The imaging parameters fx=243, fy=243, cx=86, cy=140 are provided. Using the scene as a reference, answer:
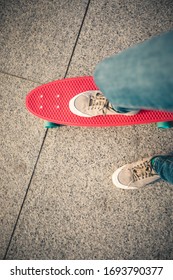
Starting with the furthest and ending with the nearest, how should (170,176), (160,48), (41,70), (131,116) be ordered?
(41,70)
(131,116)
(170,176)
(160,48)

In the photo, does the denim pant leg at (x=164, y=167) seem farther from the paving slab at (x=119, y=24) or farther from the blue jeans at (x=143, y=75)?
the paving slab at (x=119, y=24)

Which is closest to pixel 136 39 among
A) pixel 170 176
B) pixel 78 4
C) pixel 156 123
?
pixel 78 4

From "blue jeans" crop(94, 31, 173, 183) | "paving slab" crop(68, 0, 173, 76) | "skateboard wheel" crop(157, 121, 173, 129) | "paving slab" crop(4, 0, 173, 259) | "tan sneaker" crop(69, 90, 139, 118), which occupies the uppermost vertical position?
"blue jeans" crop(94, 31, 173, 183)

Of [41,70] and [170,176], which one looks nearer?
[170,176]

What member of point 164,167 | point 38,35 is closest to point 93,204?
point 164,167

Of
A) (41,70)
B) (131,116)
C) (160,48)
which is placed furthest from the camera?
(41,70)

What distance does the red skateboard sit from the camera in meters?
1.24

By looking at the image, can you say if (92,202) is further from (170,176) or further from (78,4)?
(78,4)

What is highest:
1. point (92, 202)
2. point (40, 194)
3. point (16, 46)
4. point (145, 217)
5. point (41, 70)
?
point (16, 46)

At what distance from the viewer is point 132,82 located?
0.69 metres

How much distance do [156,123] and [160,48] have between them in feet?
2.46

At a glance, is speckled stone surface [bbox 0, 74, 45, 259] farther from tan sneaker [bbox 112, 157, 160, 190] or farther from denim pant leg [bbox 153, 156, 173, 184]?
denim pant leg [bbox 153, 156, 173, 184]

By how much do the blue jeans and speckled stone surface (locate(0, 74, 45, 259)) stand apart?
2.19 ft

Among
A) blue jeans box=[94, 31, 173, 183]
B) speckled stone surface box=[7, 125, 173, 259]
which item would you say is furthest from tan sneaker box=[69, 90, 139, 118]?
blue jeans box=[94, 31, 173, 183]
